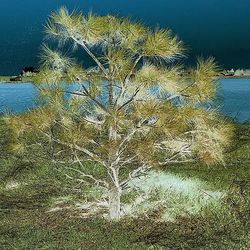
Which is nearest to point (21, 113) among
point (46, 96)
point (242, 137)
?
point (46, 96)

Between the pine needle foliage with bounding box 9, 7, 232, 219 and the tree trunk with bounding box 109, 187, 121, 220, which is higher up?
the pine needle foliage with bounding box 9, 7, 232, 219

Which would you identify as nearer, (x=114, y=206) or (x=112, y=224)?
(x=112, y=224)

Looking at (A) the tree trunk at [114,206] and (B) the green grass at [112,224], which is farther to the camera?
(A) the tree trunk at [114,206]

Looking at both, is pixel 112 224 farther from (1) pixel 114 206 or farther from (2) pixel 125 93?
(2) pixel 125 93

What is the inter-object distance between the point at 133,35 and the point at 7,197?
29.5 feet

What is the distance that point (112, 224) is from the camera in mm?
17750

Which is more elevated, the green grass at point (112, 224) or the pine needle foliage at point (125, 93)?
the pine needle foliage at point (125, 93)

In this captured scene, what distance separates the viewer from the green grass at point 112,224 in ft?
52.1

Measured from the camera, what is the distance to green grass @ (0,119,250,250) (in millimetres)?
15867

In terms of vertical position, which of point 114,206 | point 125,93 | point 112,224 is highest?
point 125,93

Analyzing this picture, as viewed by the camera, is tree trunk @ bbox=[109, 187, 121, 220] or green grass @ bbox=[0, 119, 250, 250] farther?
tree trunk @ bbox=[109, 187, 121, 220]

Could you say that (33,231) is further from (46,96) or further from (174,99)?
(174,99)

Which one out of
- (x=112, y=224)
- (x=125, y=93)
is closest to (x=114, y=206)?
(x=112, y=224)

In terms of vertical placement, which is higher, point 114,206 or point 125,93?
point 125,93
